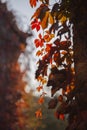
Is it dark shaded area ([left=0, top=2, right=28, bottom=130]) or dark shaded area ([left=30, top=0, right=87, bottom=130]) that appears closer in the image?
dark shaded area ([left=30, top=0, right=87, bottom=130])

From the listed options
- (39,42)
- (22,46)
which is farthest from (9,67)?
(39,42)

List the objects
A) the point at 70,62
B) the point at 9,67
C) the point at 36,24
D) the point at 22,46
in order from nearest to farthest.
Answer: the point at 70,62
the point at 36,24
the point at 9,67
the point at 22,46

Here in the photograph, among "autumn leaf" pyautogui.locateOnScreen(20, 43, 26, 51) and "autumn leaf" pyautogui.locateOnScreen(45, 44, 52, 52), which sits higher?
"autumn leaf" pyautogui.locateOnScreen(20, 43, 26, 51)

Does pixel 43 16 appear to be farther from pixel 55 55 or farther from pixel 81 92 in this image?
pixel 81 92

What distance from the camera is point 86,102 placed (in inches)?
66.1

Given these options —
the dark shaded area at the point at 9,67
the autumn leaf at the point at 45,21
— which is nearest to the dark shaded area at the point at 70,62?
the autumn leaf at the point at 45,21

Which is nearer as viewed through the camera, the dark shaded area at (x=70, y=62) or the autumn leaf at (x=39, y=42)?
the dark shaded area at (x=70, y=62)

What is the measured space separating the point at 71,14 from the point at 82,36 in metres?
0.16

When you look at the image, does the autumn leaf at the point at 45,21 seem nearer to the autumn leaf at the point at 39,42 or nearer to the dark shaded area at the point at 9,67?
the autumn leaf at the point at 39,42

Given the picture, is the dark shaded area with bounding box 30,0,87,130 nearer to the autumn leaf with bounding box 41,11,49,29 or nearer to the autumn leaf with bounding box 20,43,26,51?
the autumn leaf with bounding box 41,11,49,29

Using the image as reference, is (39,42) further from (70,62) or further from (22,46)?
(22,46)

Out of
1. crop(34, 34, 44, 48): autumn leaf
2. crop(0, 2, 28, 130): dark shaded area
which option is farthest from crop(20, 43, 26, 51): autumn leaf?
crop(34, 34, 44, 48): autumn leaf

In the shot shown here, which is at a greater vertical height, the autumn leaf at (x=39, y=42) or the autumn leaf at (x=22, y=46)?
the autumn leaf at (x=22, y=46)

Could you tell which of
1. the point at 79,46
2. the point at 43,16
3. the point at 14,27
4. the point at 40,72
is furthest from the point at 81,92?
the point at 14,27
